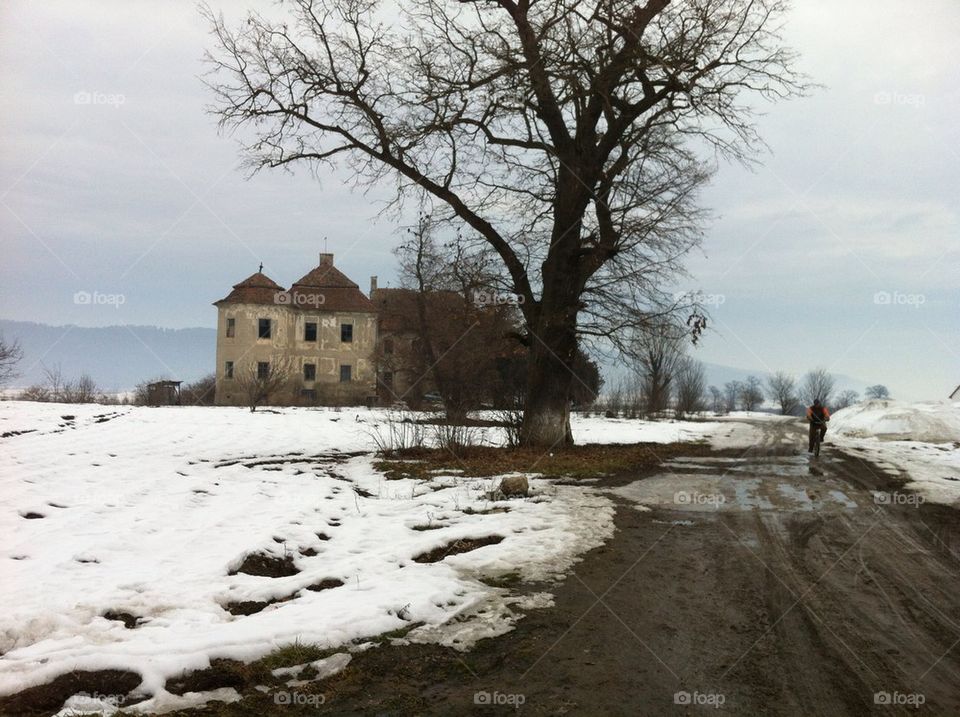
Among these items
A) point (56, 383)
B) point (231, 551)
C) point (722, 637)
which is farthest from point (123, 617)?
point (56, 383)

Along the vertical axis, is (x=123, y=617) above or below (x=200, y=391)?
below

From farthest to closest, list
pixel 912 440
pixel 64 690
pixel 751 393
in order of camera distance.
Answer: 1. pixel 751 393
2. pixel 912 440
3. pixel 64 690

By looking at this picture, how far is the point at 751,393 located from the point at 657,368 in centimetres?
9938

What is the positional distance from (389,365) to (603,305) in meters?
31.4

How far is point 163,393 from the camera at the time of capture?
39094 mm

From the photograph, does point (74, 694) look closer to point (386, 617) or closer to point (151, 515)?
point (386, 617)

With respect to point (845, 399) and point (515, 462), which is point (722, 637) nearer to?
point (515, 462)

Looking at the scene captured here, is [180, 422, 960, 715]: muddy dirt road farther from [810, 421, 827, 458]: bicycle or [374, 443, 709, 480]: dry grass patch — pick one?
[810, 421, 827, 458]: bicycle

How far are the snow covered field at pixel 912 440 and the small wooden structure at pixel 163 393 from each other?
3384 centimetres

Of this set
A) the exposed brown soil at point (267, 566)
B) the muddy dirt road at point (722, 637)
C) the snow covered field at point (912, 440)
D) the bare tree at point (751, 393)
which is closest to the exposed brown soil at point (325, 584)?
the exposed brown soil at point (267, 566)

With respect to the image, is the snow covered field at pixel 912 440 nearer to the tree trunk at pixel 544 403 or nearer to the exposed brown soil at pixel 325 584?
the tree trunk at pixel 544 403

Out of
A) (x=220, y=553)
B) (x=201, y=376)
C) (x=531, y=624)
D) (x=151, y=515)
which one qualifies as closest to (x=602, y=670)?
(x=531, y=624)

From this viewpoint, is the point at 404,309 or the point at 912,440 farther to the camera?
the point at 404,309

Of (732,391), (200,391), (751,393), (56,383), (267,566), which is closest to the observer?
(267,566)
